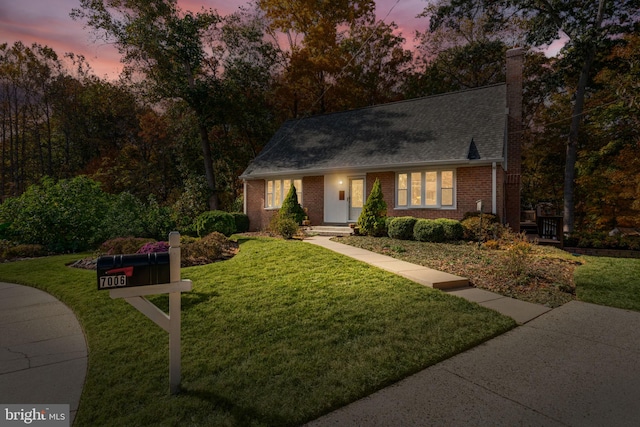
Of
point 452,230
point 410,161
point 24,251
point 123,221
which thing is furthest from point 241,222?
point 452,230

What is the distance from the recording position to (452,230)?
11523mm

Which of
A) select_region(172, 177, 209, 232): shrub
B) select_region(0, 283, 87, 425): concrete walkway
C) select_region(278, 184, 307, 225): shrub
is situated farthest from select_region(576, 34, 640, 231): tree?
select_region(172, 177, 209, 232): shrub

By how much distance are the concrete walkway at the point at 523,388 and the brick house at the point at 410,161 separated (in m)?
9.62

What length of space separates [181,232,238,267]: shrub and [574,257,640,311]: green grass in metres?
7.90

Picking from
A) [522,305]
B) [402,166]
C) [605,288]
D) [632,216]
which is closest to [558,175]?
[632,216]

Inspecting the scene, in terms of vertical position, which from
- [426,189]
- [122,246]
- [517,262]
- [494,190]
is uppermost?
[426,189]

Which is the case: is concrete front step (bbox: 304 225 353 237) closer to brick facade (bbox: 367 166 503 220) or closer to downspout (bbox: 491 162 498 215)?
brick facade (bbox: 367 166 503 220)

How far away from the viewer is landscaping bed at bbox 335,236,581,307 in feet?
19.8

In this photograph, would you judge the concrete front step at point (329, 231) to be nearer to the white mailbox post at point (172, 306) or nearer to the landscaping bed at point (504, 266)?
the landscaping bed at point (504, 266)

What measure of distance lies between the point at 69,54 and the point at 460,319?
35.8 meters

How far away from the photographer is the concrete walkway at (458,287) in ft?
16.2

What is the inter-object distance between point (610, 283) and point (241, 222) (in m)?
14.8

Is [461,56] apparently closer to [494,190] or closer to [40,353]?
[494,190]

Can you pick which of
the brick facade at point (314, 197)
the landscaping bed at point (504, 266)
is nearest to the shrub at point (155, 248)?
the landscaping bed at point (504, 266)
